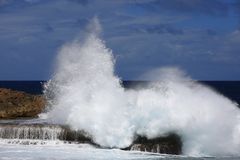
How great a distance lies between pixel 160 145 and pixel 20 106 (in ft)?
37.6

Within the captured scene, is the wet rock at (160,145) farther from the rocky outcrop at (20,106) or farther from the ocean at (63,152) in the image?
the rocky outcrop at (20,106)

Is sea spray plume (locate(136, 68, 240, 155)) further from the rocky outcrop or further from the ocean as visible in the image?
A: the rocky outcrop

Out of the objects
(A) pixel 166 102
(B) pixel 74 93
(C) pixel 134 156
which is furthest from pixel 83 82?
(C) pixel 134 156

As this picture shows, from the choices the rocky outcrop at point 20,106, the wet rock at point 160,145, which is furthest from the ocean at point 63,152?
the rocky outcrop at point 20,106

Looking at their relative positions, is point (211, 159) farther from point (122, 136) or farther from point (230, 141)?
point (122, 136)

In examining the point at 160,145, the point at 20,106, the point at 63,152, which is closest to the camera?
the point at 63,152

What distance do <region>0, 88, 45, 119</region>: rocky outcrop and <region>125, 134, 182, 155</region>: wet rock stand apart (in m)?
9.96

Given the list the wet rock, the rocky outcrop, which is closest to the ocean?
the wet rock

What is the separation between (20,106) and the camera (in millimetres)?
36281

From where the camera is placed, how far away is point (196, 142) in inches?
1083

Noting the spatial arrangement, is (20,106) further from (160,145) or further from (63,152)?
(160,145)

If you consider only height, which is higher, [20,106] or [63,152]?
[20,106]

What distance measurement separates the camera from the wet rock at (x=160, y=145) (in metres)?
27.2

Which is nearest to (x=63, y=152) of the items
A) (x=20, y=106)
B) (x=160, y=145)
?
(x=160, y=145)
